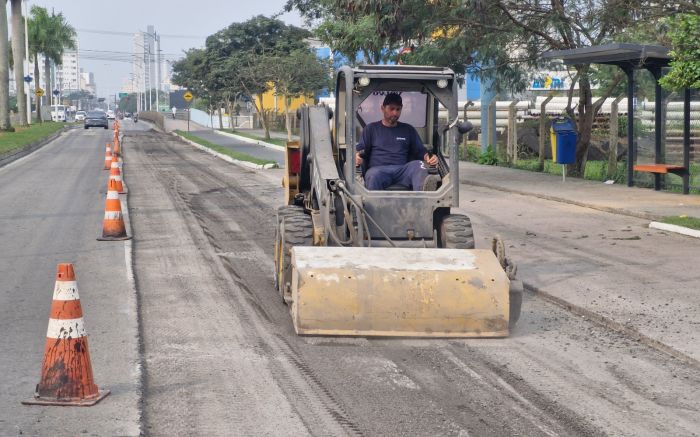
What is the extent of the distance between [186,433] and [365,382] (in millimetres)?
1581

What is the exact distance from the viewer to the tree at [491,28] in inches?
907

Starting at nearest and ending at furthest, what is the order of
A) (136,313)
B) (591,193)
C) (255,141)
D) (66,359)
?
(66,359)
(136,313)
(591,193)
(255,141)

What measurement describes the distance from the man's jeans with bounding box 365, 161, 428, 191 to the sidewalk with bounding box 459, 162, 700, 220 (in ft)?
25.9

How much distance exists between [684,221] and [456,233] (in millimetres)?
7445

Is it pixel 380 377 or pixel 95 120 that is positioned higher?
pixel 95 120

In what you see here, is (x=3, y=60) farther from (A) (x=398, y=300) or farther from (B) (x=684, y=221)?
(A) (x=398, y=300)

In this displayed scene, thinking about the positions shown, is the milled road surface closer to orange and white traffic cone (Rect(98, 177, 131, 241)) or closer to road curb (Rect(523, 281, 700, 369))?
road curb (Rect(523, 281, 700, 369))

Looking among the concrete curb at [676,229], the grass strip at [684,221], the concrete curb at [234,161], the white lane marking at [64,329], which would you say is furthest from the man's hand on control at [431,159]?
the concrete curb at [234,161]

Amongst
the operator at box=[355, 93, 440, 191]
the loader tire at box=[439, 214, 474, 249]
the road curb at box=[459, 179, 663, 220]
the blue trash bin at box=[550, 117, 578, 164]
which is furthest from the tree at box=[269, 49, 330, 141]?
the loader tire at box=[439, 214, 474, 249]

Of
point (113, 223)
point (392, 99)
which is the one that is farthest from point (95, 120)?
point (392, 99)

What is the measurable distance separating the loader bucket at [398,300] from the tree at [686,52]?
371 inches

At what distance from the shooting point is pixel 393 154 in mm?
10109

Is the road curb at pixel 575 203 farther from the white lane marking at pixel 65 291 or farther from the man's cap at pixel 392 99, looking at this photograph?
the white lane marking at pixel 65 291

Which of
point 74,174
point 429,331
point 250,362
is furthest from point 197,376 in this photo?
point 74,174
